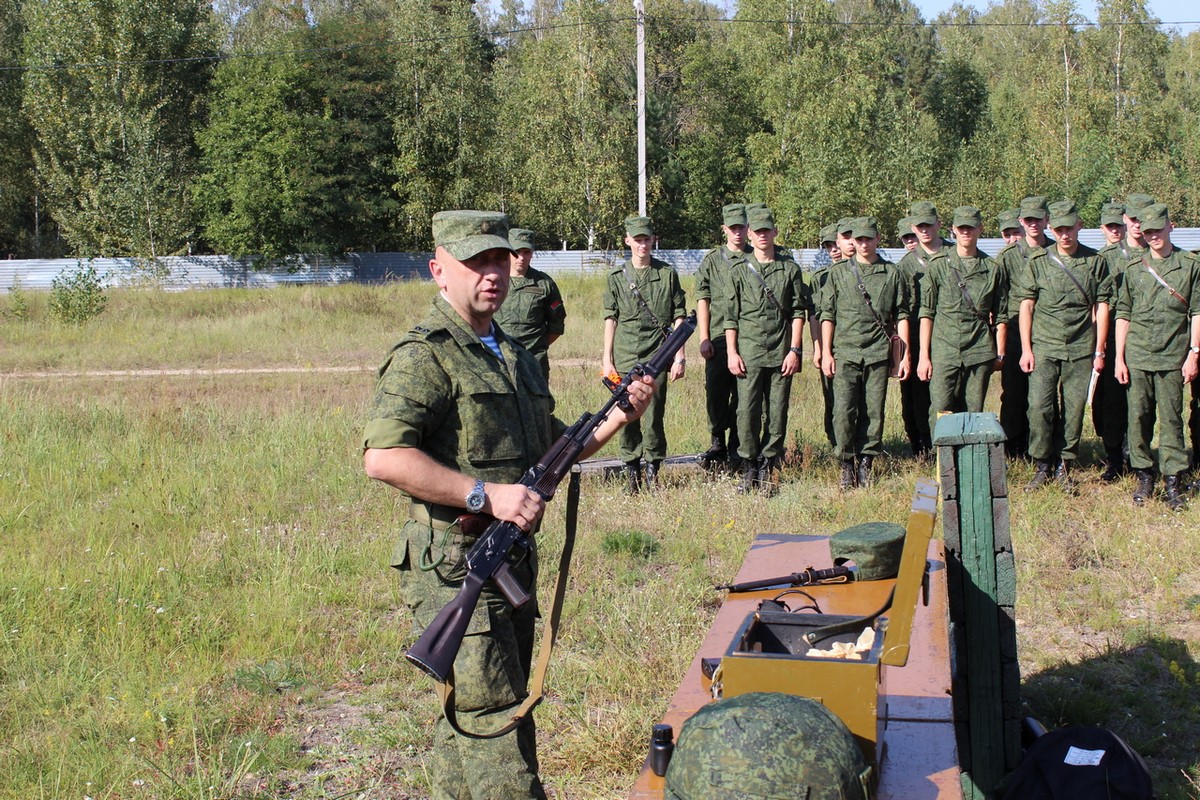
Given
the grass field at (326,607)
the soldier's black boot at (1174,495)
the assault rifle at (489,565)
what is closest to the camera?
the assault rifle at (489,565)

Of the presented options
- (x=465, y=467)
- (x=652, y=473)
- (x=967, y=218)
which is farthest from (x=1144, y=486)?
(x=465, y=467)

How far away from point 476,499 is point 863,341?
258 inches

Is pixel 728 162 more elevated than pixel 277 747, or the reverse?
pixel 728 162

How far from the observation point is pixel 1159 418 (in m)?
8.37

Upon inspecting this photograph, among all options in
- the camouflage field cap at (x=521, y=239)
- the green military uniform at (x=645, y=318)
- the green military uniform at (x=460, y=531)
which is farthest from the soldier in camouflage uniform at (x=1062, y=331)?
the green military uniform at (x=460, y=531)

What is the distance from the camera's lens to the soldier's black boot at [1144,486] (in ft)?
27.4

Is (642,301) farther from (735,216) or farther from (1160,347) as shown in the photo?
(1160,347)

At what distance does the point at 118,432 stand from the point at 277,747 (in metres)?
6.49

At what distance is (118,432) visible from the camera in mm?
10297

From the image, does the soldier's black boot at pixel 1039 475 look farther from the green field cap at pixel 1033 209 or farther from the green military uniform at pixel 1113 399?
the green field cap at pixel 1033 209

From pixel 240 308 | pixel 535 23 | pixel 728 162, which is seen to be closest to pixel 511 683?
pixel 240 308

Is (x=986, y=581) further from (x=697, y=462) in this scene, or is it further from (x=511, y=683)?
(x=697, y=462)

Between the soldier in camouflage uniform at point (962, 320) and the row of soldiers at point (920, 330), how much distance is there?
0.01 metres

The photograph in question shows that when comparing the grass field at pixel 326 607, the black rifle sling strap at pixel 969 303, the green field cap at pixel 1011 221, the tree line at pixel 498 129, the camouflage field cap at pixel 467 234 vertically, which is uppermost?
the tree line at pixel 498 129
